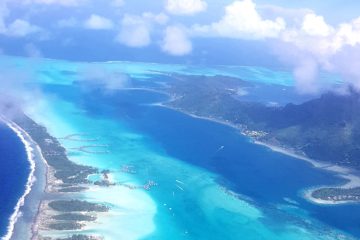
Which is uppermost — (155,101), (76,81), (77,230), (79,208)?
(76,81)

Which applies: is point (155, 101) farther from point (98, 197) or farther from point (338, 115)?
point (98, 197)

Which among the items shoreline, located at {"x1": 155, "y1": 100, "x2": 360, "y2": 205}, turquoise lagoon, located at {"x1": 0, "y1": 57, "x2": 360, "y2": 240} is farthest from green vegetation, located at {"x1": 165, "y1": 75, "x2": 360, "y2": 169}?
turquoise lagoon, located at {"x1": 0, "y1": 57, "x2": 360, "y2": 240}

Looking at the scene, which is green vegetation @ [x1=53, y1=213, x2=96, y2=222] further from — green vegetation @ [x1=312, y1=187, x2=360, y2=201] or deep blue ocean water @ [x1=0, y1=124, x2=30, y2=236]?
green vegetation @ [x1=312, y1=187, x2=360, y2=201]

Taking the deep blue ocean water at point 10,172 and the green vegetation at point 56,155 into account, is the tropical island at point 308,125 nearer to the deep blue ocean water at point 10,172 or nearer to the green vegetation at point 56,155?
the green vegetation at point 56,155

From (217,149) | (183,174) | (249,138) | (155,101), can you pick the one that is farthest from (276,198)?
(155,101)

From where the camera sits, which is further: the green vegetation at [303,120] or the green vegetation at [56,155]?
the green vegetation at [303,120]

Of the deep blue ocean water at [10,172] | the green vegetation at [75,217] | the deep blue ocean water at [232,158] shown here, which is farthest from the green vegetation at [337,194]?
the deep blue ocean water at [10,172]

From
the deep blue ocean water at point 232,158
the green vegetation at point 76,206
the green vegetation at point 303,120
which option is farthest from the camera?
the green vegetation at point 303,120
